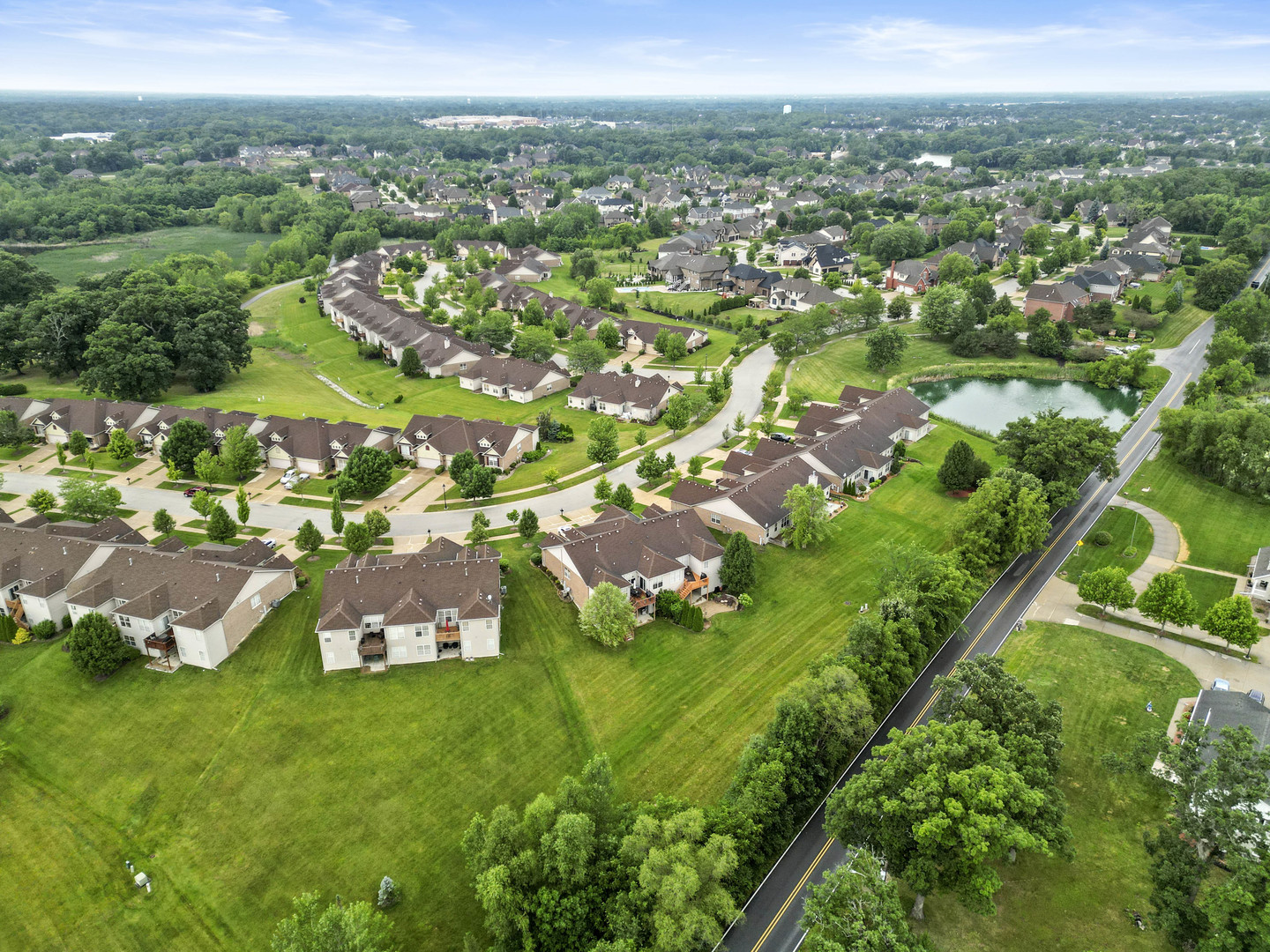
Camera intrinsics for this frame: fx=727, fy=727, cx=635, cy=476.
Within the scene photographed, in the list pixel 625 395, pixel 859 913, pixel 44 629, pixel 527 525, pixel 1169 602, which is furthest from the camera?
pixel 625 395

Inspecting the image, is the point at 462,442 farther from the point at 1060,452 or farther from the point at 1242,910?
the point at 1242,910

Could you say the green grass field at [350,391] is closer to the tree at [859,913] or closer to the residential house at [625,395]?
the residential house at [625,395]

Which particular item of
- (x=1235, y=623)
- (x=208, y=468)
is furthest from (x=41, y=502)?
(x=1235, y=623)

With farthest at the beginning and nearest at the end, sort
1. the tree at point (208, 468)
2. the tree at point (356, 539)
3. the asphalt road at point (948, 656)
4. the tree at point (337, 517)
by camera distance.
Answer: the tree at point (208, 468) < the tree at point (337, 517) < the tree at point (356, 539) < the asphalt road at point (948, 656)

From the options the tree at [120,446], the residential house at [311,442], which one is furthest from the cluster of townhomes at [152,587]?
the residential house at [311,442]

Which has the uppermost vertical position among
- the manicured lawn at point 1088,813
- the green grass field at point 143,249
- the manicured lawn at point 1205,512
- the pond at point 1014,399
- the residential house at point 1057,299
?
the green grass field at point 143,249

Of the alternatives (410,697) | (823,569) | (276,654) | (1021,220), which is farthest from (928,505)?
(1021,220)

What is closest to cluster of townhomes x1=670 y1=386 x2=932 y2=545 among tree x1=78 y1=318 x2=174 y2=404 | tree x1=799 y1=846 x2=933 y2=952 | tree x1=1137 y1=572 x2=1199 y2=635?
tree x1=1137 y1=572 x2=1199 y2=635

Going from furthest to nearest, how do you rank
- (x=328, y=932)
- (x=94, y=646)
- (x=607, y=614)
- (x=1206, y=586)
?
1. (x=1206, y=586)
2. (x=607, y=614)
3. (x=94, y=646)
4. (x=328, y=932)
